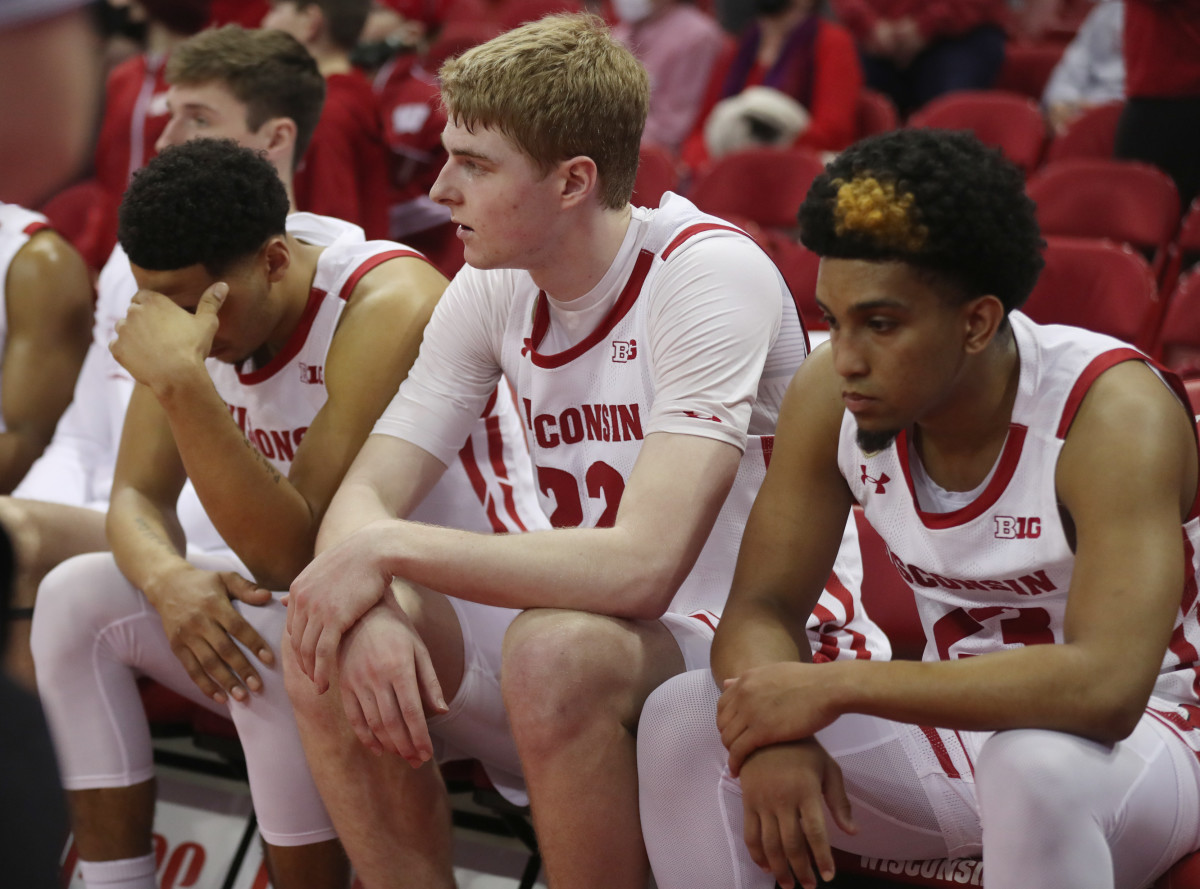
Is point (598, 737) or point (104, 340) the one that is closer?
point (598, 737)

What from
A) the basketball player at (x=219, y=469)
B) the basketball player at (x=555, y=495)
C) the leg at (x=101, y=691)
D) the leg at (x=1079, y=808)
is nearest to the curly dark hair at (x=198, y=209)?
the basketball player at (x=219, y=469)

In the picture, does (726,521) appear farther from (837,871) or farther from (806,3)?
→ (806,3)

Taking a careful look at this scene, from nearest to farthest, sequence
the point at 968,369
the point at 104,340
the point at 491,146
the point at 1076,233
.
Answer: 1. the point at 968,369
2. the point at 491,146
3. the point at 104,340
4. the point at 1076,233

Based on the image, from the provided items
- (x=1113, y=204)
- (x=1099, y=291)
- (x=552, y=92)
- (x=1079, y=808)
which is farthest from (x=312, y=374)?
(x=1113, y=204)

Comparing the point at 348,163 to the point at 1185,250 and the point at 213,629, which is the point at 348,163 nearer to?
the point at 213,629

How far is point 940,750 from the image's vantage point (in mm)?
1996

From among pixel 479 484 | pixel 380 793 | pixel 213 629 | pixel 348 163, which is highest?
pixel 348 163

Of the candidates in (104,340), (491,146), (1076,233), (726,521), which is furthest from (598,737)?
(1076,233)

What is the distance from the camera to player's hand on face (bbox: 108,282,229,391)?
2.40 m

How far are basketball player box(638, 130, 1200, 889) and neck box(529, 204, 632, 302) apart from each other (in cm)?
47

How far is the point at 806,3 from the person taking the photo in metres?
5.88

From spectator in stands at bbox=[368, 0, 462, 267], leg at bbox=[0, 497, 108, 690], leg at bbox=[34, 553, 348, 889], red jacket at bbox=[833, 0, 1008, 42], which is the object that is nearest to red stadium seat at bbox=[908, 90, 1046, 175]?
red jacket at bbox=[833, 0, 1008, 42]

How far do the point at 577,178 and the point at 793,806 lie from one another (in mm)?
1091

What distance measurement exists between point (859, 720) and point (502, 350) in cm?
95
